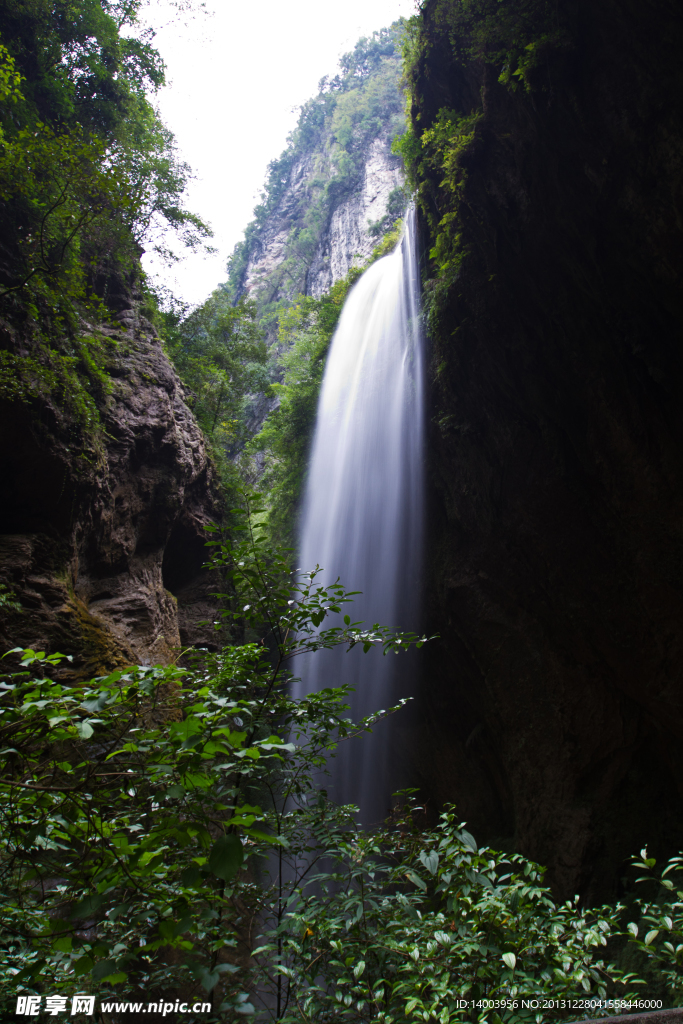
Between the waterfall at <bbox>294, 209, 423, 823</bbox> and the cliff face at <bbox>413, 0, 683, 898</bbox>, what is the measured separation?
148 centimetres

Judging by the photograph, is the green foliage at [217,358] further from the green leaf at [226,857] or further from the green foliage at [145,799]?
the green leaf at [226,857]

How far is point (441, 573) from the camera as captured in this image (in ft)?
27.3

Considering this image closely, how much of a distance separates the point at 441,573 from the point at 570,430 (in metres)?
3.18

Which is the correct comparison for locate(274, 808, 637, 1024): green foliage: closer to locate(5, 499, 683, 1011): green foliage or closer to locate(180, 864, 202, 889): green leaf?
locate(5, 499, 683, 1011): green foliage

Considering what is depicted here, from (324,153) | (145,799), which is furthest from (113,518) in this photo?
(324,153)

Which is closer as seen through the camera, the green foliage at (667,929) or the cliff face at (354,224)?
the green foliage at (667,929)

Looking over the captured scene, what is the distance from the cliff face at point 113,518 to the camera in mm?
5402

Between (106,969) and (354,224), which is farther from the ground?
(354,224)

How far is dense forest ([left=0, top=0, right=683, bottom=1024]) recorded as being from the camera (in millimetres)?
2039

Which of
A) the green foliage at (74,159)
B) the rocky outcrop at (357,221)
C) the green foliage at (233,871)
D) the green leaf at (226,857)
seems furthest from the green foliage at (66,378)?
the rocky outcrop at (357,221)

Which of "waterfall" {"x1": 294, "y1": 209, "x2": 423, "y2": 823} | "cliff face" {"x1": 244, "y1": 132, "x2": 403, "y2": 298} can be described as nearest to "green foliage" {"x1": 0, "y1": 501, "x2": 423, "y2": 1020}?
"waterfall" {"x1": 294, "y1": 209, "x2": 423, "y2": 823}

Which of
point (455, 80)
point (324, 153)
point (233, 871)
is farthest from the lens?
point (324, 153)

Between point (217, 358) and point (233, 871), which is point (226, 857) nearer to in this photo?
point (233, 871)

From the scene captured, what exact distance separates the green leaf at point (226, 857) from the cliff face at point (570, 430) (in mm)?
5519
